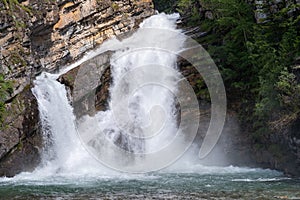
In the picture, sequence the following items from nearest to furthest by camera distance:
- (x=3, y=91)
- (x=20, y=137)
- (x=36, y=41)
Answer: (x=20, y=137), (x=3, y=91), (x=36, y=41)

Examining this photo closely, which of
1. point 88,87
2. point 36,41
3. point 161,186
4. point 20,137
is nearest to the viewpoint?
point 161,186

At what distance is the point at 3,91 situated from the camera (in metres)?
20.8

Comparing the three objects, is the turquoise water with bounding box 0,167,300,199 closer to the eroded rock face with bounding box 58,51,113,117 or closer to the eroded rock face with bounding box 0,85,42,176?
the eroded rock face with bounding box 0,85,42,176

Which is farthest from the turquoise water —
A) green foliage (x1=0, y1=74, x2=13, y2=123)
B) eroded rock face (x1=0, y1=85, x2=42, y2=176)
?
green foliage (x1=0, y1=74, x2=13, y2=123)

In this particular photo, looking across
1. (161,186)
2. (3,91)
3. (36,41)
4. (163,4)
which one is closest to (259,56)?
(161,186)

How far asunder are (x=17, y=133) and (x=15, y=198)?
7530 mm

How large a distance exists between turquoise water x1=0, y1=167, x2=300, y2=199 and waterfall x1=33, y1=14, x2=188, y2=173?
259cm

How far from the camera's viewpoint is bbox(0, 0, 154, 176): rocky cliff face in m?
20.0

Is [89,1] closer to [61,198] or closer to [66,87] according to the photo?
[66,87]

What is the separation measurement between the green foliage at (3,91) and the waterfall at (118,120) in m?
1.34

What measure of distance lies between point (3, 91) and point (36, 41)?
20.9 ft

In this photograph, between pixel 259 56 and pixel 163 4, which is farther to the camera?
pixel 163 4

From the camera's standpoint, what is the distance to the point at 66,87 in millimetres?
22594

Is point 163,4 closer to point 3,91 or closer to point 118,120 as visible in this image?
point 118,120
